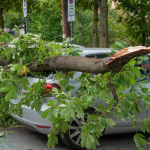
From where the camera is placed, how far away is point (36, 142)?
4.46 m

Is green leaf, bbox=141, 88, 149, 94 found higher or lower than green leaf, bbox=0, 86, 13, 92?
lower

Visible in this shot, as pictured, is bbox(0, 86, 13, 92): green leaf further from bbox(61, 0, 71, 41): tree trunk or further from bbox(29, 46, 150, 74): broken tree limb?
bbox(61, 0, 71, 41): tree trunk

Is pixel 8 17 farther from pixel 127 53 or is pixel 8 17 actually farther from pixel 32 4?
pixel 127 53

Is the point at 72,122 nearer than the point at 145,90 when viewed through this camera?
No

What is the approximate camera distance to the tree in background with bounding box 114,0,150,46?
1014 cm

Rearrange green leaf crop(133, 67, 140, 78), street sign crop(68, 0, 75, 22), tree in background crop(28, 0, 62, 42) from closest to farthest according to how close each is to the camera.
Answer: green leaf crop(133, 67, 140, 78), street sign crop(68, 0, 75, 22), tree in background crop(28, 0, 62, 42)

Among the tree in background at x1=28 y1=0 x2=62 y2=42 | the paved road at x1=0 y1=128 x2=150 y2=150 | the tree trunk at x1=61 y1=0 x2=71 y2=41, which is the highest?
the tree in background at x1=28 y1=0 x2=62 y2=42

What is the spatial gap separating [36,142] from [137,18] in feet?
26.7

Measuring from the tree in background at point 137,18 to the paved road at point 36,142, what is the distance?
6.61m

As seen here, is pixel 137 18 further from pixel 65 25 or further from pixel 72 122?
pixel 72 122

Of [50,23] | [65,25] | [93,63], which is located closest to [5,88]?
[93,63]

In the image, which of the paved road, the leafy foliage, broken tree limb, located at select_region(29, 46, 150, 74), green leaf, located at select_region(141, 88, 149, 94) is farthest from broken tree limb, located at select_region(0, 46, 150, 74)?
the paved road

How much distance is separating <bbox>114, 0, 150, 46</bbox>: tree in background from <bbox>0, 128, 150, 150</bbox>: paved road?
260 inches

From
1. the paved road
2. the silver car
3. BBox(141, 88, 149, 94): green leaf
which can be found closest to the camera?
BBox(141, 88, 149, 94): green leaf
